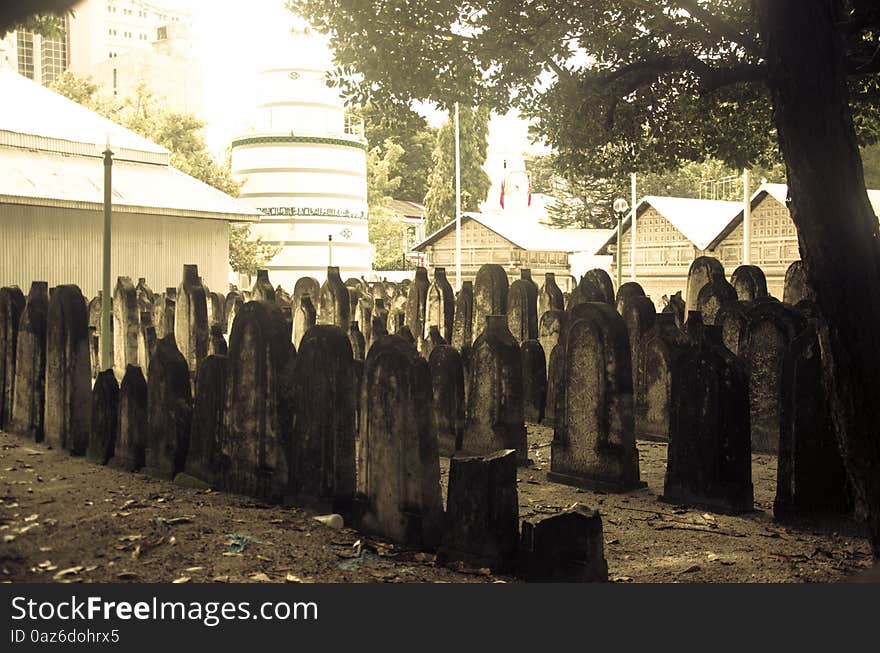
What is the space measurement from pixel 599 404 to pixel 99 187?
14684mm

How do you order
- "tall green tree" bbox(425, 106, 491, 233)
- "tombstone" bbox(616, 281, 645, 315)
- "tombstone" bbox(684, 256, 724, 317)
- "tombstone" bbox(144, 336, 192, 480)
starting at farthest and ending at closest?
"tall green tree" bbox(425, 106, 491, 233) < "tombstone" bbox(684, 256, 724, 317) < "tombstone" bbox(616, 281, 645, 315) < "tombstone" bbox(144, 336, 192, 480)

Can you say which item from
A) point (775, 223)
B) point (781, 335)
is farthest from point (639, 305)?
point (775, 223)

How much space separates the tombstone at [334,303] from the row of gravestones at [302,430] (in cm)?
564

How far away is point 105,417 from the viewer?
7.52 meters

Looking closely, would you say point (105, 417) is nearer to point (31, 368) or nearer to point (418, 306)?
point (31, 368)

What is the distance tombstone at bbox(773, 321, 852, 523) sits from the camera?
19.7 feet

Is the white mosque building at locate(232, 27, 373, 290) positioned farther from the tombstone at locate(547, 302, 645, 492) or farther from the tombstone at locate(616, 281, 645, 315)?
the tombstone at locate(547, 302, 645, 492)

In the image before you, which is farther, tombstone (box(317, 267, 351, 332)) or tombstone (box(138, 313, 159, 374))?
tombstone (box(317, 267, 351, 332))

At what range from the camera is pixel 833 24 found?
4746mm

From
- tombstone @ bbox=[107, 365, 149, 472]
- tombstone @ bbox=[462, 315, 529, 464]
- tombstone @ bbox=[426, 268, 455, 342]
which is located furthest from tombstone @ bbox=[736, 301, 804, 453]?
tombstone @ bbox=[107, 365, 149, 472]

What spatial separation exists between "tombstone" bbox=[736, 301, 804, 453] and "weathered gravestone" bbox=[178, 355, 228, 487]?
504 cm

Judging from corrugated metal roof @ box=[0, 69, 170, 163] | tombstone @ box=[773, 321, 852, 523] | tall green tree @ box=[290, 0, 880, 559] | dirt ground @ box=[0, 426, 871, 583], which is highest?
corrugated metal roof @ box=[0, 69, 170, 163]

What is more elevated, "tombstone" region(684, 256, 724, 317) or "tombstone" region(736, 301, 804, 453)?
"tombstone" region(684, 256, 724, 317)

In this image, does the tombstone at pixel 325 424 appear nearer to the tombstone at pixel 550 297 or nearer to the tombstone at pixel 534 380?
the tombstone at pixel 534 380
